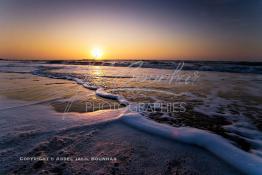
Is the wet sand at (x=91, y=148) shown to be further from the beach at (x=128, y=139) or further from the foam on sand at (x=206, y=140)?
the foam on sand at (x=206, y=140)

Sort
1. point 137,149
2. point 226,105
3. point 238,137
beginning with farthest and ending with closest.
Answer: point 226,105
point 238,137
point 137,149

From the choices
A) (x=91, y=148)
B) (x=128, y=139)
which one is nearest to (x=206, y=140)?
(x=128, y=139)

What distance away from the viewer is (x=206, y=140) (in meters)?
2.70

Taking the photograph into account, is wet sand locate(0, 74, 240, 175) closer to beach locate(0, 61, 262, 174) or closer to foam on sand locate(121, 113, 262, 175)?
beach locate(0, 61, 262, 174)

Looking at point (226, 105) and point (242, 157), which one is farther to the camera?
point (226, 105)

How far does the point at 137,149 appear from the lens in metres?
2.47

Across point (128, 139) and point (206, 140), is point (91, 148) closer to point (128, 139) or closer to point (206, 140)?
point (128, 139)

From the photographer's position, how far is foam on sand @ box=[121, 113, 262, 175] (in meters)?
2.16

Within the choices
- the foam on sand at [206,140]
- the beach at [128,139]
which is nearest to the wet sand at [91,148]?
the beach at [128,139]

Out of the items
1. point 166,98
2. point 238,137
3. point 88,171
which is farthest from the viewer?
point 166,98

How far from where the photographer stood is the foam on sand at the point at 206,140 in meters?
2.16

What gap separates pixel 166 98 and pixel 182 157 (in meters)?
3.25

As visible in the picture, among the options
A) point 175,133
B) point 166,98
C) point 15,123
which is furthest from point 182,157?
point 166,98

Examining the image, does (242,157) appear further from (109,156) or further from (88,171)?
(88,171)
